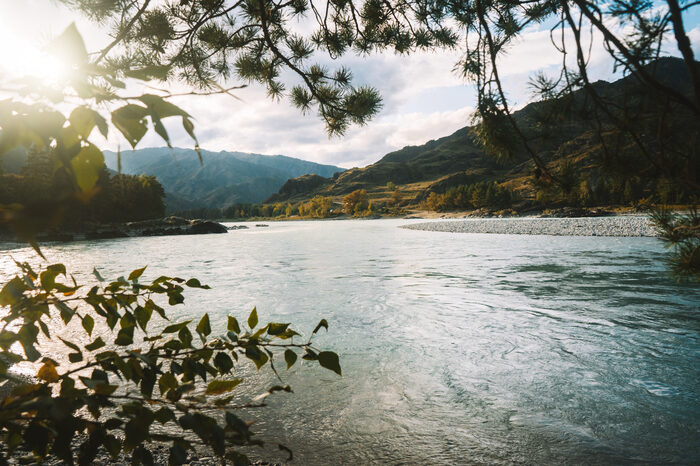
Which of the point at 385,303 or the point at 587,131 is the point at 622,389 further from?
the point at 385,303

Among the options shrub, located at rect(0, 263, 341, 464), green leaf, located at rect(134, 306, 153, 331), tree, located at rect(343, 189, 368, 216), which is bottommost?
shrub, located at rect(0, 263, 341, 464)

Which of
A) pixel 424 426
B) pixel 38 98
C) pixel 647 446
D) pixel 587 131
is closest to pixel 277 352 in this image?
pixel 424 426

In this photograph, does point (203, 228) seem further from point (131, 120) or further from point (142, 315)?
point (131, 120)

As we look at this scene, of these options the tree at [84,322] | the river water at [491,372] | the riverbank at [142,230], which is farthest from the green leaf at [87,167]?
the riverbank at [142,230]

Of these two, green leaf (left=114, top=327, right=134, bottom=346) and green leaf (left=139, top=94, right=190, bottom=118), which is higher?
green leaf (left=139, top=94, right=190, bottom=118)

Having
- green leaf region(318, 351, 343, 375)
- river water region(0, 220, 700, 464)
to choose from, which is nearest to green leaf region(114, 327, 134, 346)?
green leaf region(318, 351, 343, 375)

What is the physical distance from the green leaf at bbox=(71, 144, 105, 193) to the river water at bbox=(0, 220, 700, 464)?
3013 mm

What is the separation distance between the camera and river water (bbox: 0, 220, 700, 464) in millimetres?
3348

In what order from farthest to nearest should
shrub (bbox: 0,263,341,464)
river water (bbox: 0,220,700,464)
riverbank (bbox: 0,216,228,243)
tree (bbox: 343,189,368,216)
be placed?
tree (bbox: 343,189,368,216)
riverbank (bbox: 0,216,228,243)
river water (bbox: 0,220,700,464)
shrub (bbox: 0,263,341,464)

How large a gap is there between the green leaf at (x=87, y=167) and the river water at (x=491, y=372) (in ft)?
9.88

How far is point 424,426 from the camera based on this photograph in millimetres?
3701

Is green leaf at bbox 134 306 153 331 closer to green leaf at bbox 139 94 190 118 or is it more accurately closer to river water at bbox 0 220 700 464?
green leaf at bbox 139 94 190 118

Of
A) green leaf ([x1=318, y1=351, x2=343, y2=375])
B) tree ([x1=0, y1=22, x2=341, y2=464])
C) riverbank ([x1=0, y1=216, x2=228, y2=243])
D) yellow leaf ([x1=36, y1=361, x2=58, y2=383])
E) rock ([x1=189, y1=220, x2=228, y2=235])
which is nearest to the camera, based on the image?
tree ([x1=0, y1=22, x2=341, y2=464])

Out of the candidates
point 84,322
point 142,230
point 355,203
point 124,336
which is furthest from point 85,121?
point 355,203
